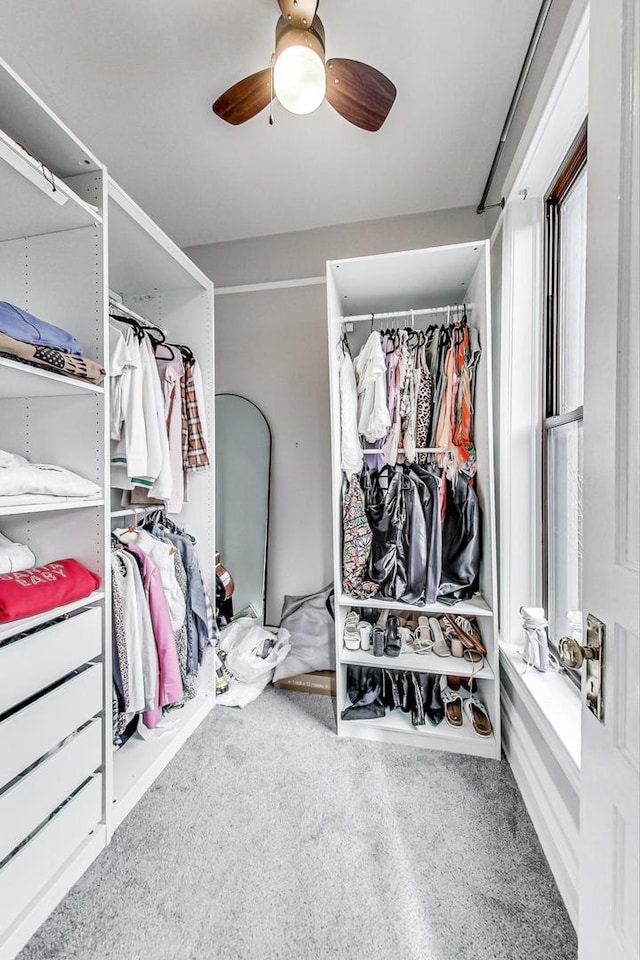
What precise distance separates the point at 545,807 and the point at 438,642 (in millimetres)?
713

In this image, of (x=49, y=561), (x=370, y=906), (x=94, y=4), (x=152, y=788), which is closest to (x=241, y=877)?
(x=370, y=906)

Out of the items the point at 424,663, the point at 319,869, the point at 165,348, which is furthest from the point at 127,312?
the point at 319,869

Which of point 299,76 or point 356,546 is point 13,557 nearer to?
point 356,546

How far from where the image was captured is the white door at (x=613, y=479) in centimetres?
56

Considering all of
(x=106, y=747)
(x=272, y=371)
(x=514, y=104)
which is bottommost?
(x=106, y=747)

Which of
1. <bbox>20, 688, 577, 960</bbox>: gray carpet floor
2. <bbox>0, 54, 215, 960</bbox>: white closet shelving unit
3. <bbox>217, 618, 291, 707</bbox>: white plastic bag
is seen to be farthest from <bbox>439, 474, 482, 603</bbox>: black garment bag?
<bbox>0, 54, 215, 960</bbox>: white closet shelving unit

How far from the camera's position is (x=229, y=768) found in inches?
64.2

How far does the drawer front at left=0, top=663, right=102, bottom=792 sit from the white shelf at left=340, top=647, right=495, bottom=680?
3.42ft

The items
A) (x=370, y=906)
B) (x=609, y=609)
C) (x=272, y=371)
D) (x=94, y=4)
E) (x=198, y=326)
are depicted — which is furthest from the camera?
(x=272, y=371)

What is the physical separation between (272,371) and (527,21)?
Result: 1796 millimetres

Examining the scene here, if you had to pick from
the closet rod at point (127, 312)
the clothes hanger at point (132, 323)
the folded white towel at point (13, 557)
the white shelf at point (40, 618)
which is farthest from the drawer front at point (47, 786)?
the closet rod at point (127, 312)

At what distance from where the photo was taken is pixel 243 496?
2.51 meters

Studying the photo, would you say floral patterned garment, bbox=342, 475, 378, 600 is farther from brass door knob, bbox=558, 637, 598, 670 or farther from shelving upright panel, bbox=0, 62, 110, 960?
brass door knob, bbox=558, 637, 598, 670

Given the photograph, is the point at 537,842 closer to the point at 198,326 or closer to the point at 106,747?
the point at 106,747
